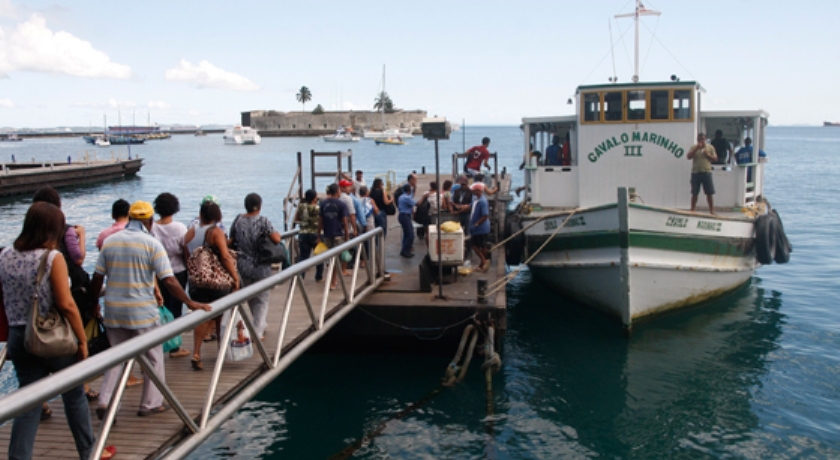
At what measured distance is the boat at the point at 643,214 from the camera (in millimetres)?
12367

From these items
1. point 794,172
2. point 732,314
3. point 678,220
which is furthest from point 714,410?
point 794,172

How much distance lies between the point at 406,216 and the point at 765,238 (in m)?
6.92

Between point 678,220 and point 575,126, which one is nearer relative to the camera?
point 678,220

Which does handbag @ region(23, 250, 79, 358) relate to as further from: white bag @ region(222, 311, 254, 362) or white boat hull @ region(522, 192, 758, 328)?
white boat hull @ region(522, 192, 758, 328)

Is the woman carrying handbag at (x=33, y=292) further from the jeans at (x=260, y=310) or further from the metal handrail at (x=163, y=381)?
the jeans at (x=260, y=310)

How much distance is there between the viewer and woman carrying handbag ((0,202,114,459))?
4441 mm

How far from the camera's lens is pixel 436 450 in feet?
27.9

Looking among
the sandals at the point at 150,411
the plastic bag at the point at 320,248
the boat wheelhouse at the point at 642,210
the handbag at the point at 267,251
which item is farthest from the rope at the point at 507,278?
the sandals at the point at 150,411

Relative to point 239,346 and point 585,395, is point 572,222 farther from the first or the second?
point 239,346

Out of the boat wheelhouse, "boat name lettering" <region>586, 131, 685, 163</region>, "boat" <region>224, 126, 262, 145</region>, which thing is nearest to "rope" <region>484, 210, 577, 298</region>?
the boat wheelhouse

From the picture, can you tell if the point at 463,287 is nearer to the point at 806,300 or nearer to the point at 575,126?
the point at 575,126

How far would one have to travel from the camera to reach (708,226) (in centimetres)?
1287

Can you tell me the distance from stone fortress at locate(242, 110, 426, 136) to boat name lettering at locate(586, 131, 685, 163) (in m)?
139

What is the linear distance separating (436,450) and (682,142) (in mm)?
8349
